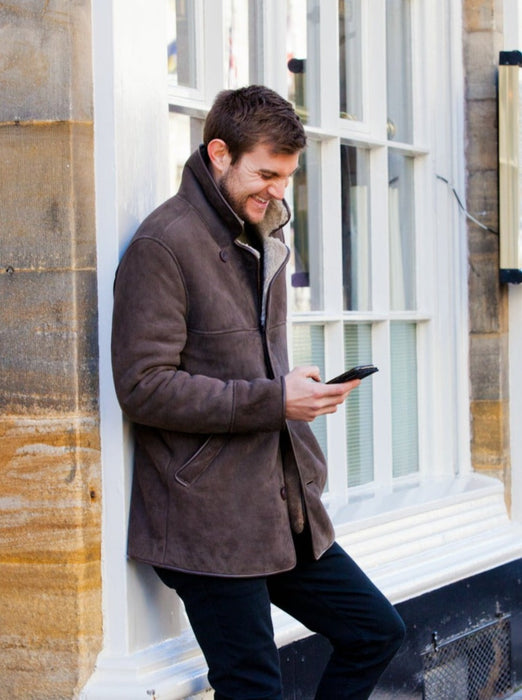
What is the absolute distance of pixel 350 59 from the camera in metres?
5.06

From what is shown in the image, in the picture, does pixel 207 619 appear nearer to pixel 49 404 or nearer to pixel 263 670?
pixel 263 670

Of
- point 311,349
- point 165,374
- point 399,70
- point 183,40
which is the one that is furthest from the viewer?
point 399,70

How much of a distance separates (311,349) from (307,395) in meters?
1.77

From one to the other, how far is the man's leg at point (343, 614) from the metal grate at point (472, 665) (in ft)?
5.19

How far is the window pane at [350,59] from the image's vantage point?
5.01 meters

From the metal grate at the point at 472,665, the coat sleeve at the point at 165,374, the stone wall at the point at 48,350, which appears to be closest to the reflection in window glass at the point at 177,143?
the stone wall at the point at 48,350

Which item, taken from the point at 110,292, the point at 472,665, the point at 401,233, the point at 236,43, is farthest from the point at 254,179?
the point at 472,665

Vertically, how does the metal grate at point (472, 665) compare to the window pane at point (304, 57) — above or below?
below

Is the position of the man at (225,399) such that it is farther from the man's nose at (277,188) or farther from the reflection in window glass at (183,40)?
the reflection in window glass at (183,40)

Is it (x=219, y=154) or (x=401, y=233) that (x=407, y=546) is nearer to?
(x=401, y=233)

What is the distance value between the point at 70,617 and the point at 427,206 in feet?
9.09

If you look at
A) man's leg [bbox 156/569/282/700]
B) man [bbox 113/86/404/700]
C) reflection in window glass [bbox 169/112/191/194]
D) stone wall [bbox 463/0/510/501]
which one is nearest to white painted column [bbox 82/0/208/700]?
man [bbox 113/86/404/700]

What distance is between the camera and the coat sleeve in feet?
9.66

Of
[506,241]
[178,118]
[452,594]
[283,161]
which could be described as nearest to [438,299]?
[506,241]
